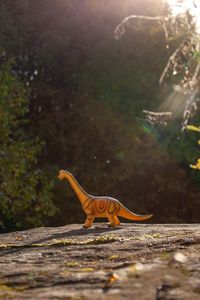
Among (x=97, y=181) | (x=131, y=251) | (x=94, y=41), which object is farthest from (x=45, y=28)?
(x=131, y=251)

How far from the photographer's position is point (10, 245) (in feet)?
14.2

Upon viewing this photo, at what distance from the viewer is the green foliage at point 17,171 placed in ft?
36.5

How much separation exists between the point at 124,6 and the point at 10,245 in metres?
8.72

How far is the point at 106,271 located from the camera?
270 cm

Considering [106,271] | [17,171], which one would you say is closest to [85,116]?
[17,171]

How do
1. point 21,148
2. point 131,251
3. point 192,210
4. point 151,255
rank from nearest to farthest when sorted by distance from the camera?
point 151,255 < point 131,251 < point 21,148 < point 192,210

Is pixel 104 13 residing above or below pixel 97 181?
above

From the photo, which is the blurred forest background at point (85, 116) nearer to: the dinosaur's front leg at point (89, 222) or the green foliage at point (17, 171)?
the green foliage at point (17, 171)

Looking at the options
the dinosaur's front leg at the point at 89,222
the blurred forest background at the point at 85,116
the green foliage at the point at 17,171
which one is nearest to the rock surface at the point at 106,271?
the dinosaur's front leg at the point at 89,222

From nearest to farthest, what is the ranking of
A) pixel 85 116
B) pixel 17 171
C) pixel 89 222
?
1. pixel 89 222
2. pixel 17 171
3. pixel 85 116

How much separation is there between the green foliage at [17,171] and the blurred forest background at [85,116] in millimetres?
19

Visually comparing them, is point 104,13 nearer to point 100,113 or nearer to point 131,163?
point 100,113

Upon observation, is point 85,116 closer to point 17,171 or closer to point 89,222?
point 17,171

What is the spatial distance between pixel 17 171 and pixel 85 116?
1846 millimetres
